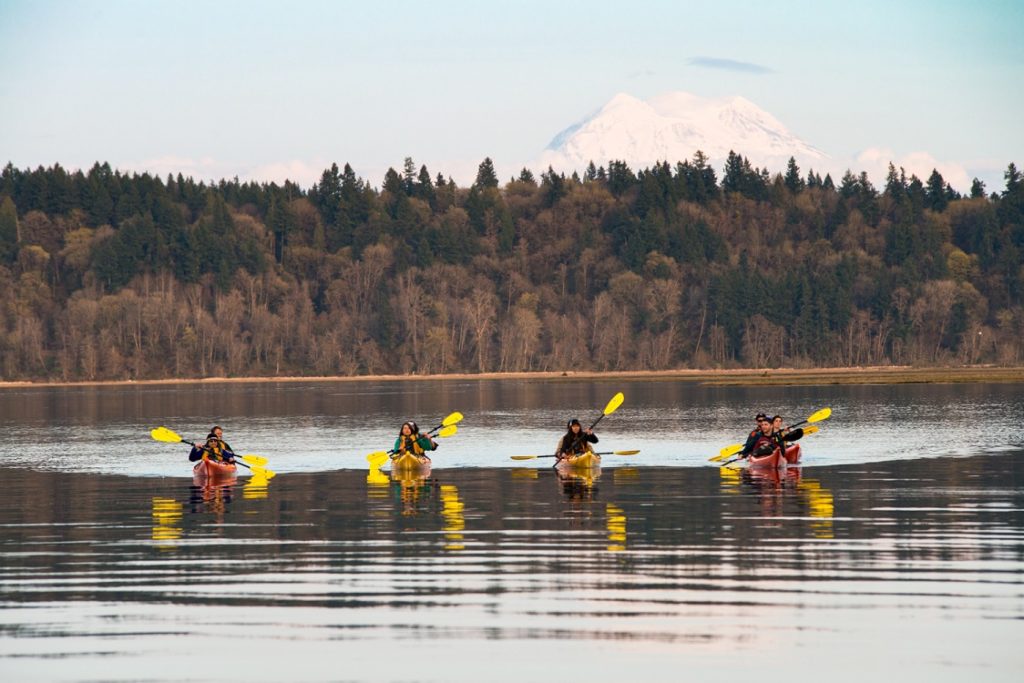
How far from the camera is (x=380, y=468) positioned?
47.4 m

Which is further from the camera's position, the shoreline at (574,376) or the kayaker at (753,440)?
the shoreline at (574,376)

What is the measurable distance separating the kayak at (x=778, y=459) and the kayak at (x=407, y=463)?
9.93m

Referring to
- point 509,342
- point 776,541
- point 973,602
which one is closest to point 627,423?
point 776,541

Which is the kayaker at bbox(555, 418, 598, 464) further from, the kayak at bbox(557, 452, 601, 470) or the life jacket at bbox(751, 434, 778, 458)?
the life jacket at bbox(751, 434, 778, 458)

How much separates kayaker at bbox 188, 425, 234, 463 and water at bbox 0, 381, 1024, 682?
66.2 inches

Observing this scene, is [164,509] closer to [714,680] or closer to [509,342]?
[714,680]

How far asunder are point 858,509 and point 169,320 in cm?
16936

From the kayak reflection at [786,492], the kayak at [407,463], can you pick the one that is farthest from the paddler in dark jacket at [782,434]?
the kayak at [407,463]

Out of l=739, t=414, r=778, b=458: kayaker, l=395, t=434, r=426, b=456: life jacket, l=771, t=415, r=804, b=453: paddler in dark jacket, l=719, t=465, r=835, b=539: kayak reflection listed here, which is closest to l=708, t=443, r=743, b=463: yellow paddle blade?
l=739, t=414, r=778, b=458: kayaker

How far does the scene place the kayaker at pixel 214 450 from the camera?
142 ft

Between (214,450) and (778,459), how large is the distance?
16842 millimetres

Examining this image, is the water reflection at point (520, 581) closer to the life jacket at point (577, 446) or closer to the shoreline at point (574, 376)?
the life jacket at point (577, 446)

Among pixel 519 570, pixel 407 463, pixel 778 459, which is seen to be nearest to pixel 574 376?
pixel 778 459

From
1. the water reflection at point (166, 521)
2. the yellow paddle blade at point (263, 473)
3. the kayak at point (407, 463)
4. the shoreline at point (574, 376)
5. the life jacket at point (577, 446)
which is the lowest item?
the water reflection at point (166, 521)
